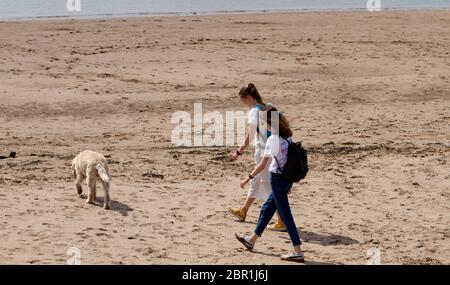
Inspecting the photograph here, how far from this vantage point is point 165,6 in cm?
3734

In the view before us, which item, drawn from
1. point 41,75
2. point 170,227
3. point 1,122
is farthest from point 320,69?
point 170,227

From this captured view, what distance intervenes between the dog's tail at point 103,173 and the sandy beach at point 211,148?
0.40 m

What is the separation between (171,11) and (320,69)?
14.7m

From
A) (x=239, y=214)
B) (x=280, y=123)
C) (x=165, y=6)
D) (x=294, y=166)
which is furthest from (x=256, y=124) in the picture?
(x=165, y=6)

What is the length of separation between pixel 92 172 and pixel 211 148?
153 inches

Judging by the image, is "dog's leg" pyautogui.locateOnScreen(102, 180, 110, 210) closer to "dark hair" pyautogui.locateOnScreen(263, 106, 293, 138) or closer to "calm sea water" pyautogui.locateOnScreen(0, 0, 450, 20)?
"dark hair" pyautogui.locateOnScreen(263, 106, 293, 138)

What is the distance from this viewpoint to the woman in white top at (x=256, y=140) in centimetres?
1042

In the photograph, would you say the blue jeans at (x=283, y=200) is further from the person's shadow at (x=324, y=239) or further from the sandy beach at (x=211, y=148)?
the person's shadow at (x=324, y=239)

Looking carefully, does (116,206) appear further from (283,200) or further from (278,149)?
(278,149)

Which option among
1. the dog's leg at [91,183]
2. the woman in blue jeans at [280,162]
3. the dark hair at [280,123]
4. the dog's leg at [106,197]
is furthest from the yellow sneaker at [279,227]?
the dog's leg at [91,183]

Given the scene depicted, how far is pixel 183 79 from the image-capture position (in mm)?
20016
